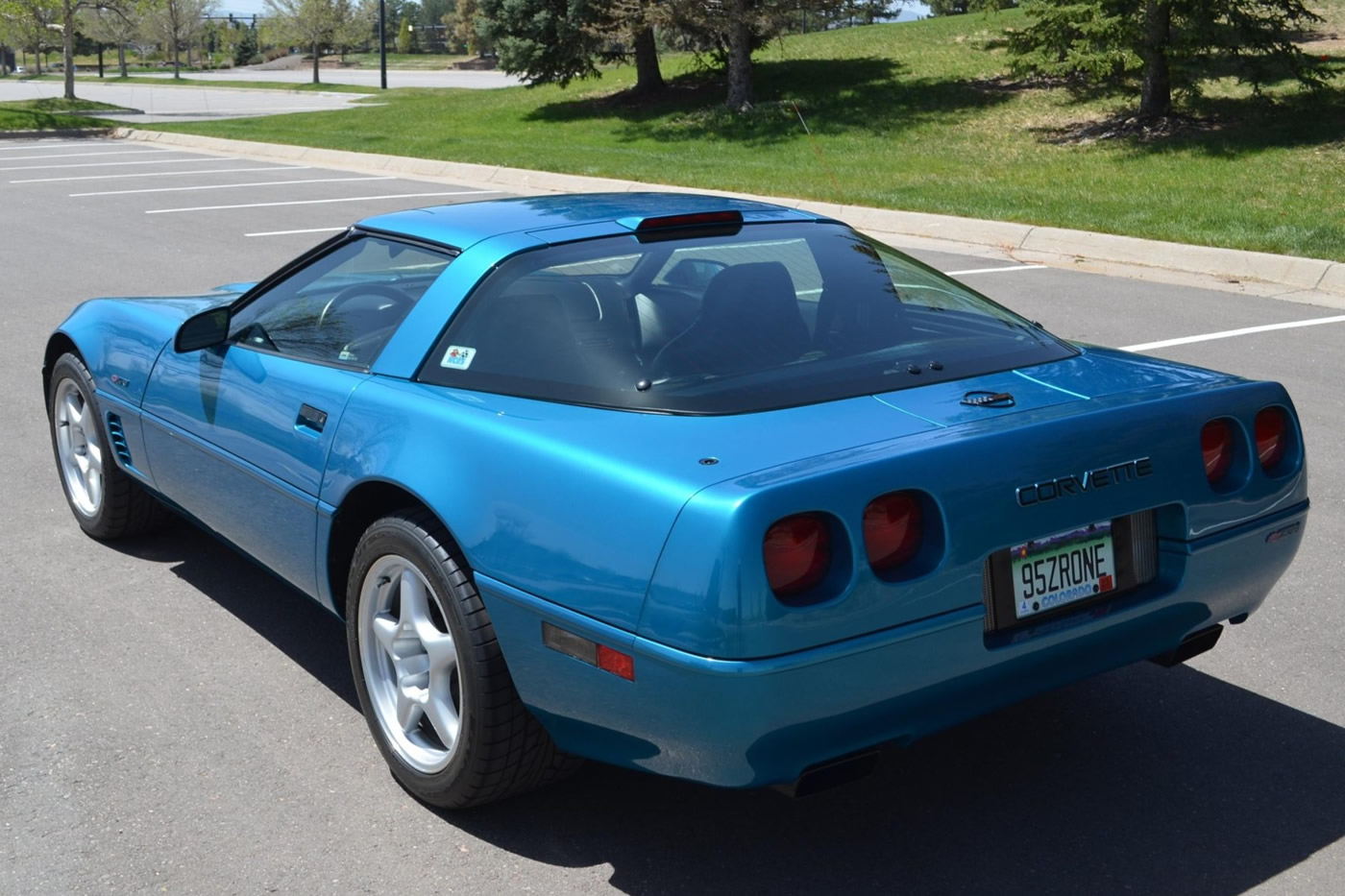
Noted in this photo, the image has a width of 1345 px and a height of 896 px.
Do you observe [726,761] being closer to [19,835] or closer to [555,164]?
[19,835]

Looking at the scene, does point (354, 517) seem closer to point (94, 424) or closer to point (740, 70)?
point (94, 424)

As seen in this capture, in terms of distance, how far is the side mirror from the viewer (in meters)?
4.34

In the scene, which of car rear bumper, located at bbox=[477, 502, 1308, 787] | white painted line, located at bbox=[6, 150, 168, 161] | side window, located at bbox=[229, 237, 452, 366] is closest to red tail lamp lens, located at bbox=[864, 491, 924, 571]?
car rear bumper, located at bbox=[477, 502, 1308, 787]

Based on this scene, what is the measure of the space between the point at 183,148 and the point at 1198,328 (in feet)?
71.9

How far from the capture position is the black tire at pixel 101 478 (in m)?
5.18

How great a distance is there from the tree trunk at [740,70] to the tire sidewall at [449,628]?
22.3 metres

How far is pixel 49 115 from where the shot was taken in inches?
1257

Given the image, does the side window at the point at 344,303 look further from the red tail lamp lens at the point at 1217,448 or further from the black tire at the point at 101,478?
the red tail lamp lens at the point at 1217,448

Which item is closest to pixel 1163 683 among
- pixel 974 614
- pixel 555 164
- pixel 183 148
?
pixel 974 614

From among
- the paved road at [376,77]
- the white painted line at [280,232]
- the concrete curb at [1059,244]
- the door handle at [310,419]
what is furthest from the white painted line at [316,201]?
the paved road at [376,77]

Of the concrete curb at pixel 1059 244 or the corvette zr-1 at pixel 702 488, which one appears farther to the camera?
the concrete curb at pixel 1059 244

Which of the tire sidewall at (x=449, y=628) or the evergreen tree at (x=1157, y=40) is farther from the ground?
the evergreen tree at (x=1157, y=40)

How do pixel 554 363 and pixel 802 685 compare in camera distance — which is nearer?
pixel 802 685

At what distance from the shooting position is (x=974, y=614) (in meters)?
2.94
